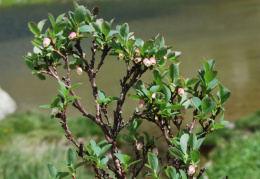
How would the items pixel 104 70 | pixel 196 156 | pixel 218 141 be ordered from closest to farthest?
pixel 196 156
pixel 218 141
pixel 104 70

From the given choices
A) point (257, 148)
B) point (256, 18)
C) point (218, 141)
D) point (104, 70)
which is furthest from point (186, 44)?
point (257, 148)

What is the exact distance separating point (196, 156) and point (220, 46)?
1381 cm

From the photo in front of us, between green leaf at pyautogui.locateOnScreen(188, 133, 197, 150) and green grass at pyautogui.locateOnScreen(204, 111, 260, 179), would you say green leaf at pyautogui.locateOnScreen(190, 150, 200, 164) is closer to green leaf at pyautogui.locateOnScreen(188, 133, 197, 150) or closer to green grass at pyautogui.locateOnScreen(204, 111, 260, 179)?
green leaf at pyautogui.locateOnScreen(188, 133, 197, 150)

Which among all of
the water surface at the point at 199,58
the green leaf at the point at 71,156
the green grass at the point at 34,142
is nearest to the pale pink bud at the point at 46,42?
the green leaf at the point at 71,156

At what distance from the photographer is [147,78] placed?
35.8 ft

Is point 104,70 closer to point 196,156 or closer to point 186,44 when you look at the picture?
point 186,44

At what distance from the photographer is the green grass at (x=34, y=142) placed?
12.0 feet

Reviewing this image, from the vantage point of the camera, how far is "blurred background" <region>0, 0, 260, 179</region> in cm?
414

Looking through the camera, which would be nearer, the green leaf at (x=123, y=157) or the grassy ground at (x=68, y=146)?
the green leaf at (x=123, y=157)

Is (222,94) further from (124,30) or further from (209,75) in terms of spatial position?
(124,30)

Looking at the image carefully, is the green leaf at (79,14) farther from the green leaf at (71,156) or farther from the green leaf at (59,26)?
the green leaf at (71,156)

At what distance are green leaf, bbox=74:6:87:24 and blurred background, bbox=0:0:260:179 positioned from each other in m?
1.35

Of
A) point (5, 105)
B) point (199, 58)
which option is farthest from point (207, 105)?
point (199, 58)

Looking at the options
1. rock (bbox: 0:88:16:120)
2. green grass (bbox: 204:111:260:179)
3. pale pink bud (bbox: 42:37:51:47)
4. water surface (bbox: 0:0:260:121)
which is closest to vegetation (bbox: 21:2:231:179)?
pale pink bud (bbox: 42:37:51:47)
